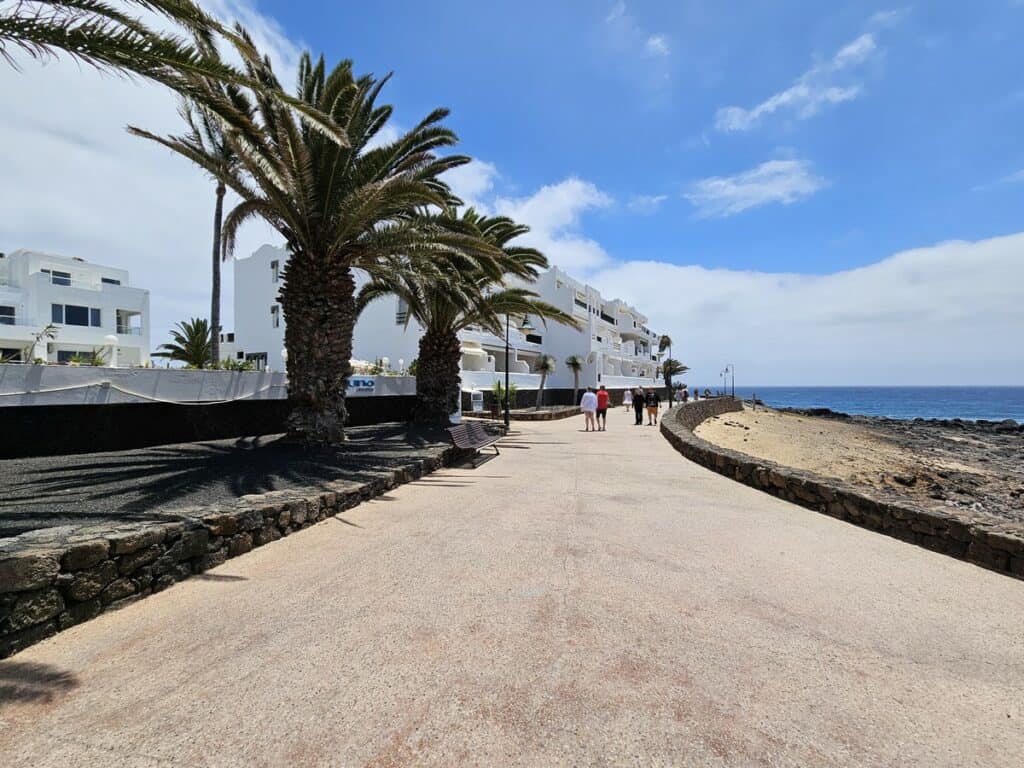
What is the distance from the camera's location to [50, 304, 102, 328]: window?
93.1ft

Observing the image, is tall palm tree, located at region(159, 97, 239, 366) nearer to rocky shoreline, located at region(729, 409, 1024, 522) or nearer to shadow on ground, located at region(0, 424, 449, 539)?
shadow on ground, located at region(0, 424, 449, 539)

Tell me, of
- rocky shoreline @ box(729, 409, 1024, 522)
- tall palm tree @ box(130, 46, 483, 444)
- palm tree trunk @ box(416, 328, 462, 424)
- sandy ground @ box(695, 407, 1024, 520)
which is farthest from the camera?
palm tree trunk @ box(416, 328, 462, 424)

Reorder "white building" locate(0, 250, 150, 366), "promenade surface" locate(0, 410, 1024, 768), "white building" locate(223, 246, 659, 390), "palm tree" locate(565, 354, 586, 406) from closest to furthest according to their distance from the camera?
"promenade surface" locate(0, 410, 1024, 768) < "white building" locate(0, 250, 150, 366) < "white building" locate(223, 246, 659, 390) < "palm tree" locate(565, 354, 586, 406)

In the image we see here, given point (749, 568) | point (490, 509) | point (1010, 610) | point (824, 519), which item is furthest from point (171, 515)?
point (824, 519)

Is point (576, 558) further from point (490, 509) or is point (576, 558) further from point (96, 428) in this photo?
point (96, 428)

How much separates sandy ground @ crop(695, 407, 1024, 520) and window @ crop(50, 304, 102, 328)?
34748mm

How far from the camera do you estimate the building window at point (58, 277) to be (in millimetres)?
30344

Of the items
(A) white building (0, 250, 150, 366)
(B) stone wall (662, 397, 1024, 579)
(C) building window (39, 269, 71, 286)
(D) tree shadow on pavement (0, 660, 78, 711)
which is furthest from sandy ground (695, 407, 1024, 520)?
(C) building window (39, 269, 71, 286)

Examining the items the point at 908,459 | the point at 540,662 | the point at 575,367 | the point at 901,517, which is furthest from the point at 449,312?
the point at 575,367

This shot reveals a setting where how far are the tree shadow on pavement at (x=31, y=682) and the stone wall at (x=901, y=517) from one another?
7.51 m

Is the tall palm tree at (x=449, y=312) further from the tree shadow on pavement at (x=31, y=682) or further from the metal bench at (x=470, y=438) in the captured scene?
the tree shadow on pavement at (x=31, y=682)

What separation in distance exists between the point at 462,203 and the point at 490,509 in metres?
11.9

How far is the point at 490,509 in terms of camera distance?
22.2 feet

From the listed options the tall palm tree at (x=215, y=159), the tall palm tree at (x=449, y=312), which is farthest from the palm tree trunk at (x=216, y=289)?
the tall palm tree at (x=449, y=312)
